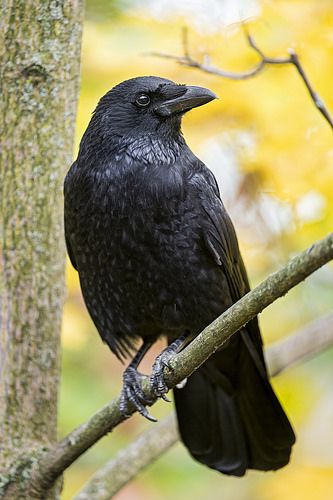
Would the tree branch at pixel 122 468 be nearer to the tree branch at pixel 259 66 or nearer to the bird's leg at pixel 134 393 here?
the bird's leg at pixel 134 393

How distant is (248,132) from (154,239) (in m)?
1.28

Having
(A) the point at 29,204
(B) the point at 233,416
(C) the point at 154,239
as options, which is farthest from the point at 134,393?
(A) the point at 29,204

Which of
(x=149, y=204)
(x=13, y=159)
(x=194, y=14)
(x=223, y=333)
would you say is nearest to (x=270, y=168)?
(x=194, y=14)

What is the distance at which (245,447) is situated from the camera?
14.1 feet

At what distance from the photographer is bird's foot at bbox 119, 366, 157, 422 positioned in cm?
366

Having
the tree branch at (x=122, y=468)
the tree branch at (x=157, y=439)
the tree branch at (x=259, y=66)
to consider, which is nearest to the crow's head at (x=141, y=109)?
the tree branch at (x=259, y=66)

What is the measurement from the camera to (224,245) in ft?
12.5

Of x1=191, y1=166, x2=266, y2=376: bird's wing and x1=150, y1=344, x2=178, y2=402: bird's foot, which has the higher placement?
x1=191, y1=166, x2=266, y2=376: bird's wing

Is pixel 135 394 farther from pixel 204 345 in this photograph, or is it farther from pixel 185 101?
pixel 185 101

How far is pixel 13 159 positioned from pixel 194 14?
139 cm

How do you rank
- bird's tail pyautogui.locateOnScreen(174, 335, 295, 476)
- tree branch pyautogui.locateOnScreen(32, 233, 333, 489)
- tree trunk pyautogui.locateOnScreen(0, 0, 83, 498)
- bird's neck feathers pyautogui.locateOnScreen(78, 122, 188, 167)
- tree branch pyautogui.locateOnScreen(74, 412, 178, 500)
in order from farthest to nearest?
bird's tail pyautogui.locateOnScreen(174, 335, 295, 476) → bird's neck feathers pyautogui.locateOnScreen(78, 122, 188, 167) → tree branch pyautogui.locateOnScreen(74, 412, 178, 500) → tree trunk pyautogui.locateOnScreen(0, 0, 83, 498) → tree branch pyautogui.locateOnScreen(32, 233, 333, 489)

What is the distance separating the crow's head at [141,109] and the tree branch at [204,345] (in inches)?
46.3

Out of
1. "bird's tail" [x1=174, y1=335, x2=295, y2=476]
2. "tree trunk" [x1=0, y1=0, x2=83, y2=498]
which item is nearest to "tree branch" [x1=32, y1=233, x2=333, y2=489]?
"tree trunk" [x1=0, y1=0, x2=83, y2=498]

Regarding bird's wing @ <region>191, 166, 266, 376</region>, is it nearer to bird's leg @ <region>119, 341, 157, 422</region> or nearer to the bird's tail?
the bird's tail
